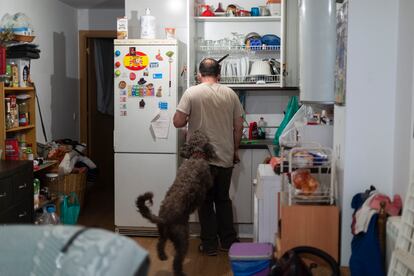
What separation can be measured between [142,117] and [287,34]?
1516 millimetres

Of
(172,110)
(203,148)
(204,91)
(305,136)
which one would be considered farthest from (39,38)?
(305,136)

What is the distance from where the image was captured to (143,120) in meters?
4.64

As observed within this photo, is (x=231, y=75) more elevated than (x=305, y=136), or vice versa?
(x=231, y=75)

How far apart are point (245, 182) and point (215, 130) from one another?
724mm

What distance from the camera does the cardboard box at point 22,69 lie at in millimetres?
4410

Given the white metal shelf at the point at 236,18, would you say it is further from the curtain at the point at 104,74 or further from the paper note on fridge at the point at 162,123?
the curtain at the point at 104,74

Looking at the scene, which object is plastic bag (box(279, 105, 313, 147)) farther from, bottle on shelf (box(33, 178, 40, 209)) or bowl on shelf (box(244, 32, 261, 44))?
bottle on shelf (box(33, 178, 40, 209))

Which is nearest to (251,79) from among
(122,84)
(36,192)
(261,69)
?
(261,69)

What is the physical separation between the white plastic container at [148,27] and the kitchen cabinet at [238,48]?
1.07 feet

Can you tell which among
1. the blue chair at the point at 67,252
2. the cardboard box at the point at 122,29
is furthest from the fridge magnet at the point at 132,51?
the blue chair at the point at 67,252

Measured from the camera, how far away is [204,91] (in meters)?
4.24

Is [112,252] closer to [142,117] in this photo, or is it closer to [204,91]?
[204,91]

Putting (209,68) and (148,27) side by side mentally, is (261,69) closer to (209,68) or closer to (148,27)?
(209,68)

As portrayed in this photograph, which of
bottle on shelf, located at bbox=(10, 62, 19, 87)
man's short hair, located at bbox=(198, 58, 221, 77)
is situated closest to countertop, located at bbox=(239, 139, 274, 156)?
man's short hair, located at bbox=(198, 58, 221, 77)
